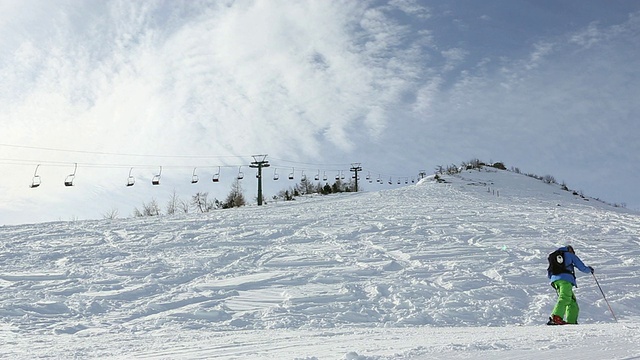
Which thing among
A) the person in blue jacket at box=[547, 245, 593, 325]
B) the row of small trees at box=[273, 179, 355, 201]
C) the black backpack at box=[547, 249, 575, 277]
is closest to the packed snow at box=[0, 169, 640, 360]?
the person in blue jacket at box=[547, 245, 593, 325]

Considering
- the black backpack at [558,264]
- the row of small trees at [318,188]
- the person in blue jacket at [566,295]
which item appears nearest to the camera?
the person in blue jacket at [566,295]

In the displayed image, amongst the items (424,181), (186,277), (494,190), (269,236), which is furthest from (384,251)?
(424,181)

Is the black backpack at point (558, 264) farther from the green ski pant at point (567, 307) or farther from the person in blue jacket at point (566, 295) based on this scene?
the green ski pant at point (567, 307)

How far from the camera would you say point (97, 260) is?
1470 centimetres

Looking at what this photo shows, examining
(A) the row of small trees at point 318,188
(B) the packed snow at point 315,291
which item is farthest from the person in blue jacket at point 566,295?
(A) the row of small trees at point 318,188

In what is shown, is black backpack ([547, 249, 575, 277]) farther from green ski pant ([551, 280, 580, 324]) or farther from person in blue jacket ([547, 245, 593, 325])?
green ski pant ([551, 280, 580, 324])

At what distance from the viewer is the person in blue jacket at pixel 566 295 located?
877cm

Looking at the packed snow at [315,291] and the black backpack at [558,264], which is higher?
the black backpack at [558,264]

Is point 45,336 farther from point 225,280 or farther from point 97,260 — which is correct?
point 97,260

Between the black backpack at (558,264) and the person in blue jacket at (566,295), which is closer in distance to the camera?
the person in blue jacket at (566,295)

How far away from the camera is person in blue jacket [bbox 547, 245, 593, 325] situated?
8.77m

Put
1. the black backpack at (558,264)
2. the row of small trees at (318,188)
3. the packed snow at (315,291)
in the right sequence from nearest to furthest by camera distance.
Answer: the packed snow at (315,291), the black backpack at (558,264), the row of small trees at (318,188)

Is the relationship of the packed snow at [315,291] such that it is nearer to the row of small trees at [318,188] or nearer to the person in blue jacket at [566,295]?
the person in blue jacket at [566,295]

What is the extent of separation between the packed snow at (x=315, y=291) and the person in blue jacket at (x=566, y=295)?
0.33 meters
